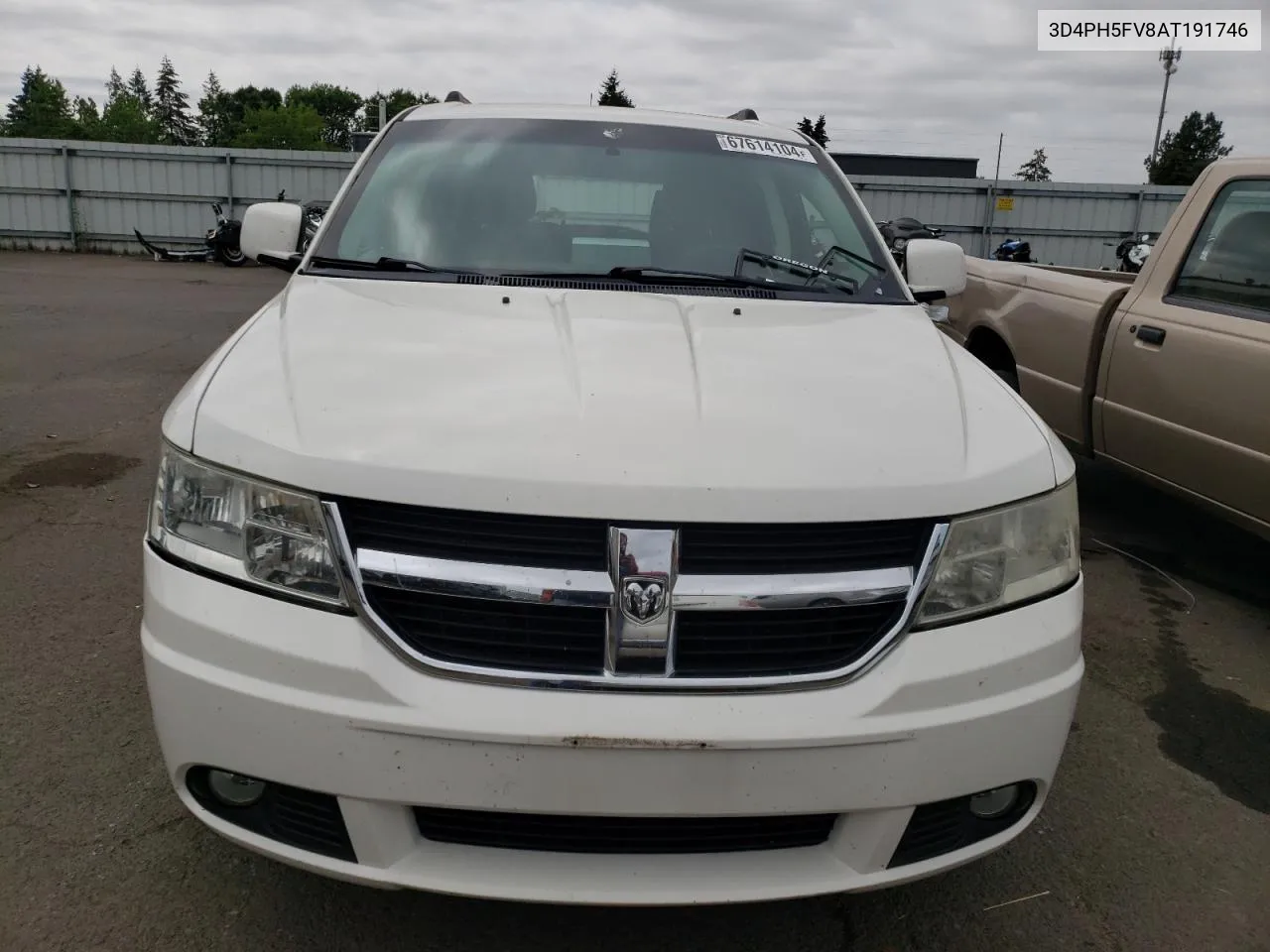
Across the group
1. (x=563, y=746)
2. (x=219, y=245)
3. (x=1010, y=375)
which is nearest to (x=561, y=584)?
(x=563, y=746)

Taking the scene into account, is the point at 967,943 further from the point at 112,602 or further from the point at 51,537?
the point at 51,537

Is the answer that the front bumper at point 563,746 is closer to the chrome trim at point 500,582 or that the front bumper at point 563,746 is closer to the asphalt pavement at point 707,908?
the chrome trim at point 500,582

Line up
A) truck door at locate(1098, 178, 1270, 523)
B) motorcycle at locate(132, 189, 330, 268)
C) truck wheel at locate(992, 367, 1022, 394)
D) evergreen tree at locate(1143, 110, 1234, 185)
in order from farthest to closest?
evergreen tree at locate(1143, 110, 1234, 185) → motorcycle at locate(132, 189, 330, 268) → truck wheel at locate(992, 367, 1022, 394) → truck door at locate(1098, 178, 1270, 523)

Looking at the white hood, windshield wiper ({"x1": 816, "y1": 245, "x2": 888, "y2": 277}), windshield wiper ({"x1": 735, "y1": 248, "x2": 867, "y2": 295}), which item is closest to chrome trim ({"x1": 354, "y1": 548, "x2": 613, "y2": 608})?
the white hood

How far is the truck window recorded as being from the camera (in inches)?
155

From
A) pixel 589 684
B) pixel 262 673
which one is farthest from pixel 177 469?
pixel 589 684

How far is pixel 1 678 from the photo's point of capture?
3.08m

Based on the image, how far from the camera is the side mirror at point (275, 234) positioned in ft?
10.7

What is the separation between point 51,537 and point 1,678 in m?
1.37

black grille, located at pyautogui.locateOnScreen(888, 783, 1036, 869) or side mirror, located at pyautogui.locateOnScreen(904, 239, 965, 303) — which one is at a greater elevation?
side mirror, located at pyautogui.locateOnScreen(904, 239, 965, 303)

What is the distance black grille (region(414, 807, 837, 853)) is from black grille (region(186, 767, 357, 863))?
150 millimetres

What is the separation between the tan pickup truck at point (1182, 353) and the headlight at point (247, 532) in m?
3.37

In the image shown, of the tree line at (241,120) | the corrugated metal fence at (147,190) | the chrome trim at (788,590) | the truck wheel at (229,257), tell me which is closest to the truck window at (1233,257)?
the chrome trim at (788,590)

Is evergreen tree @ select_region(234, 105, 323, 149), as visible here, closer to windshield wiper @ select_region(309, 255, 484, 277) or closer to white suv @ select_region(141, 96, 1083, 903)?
windshield wiper @ select_region(309, 255, 484, 277)
